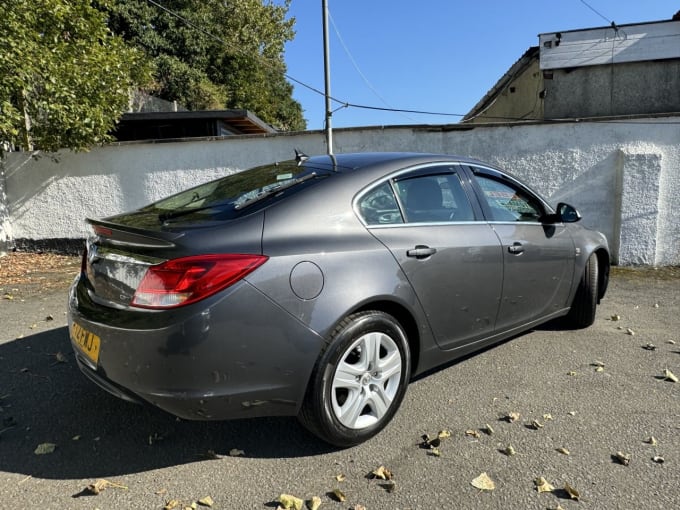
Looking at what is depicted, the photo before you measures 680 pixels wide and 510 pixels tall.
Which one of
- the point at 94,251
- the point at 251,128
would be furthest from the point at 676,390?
the point at 251,128

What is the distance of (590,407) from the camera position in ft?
9.79

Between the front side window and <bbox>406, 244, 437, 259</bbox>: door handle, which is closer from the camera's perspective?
<bbox>406, 244, 437, 259</bbox>: door handle

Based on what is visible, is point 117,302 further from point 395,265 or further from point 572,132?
point 572,132

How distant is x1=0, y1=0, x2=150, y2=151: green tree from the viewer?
6.37 m

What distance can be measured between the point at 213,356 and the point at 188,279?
0.35 m

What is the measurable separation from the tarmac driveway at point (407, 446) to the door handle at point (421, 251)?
969 mm

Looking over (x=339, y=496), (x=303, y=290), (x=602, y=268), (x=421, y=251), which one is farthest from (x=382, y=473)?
(x=602, y=268)

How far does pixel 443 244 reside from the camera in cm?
286

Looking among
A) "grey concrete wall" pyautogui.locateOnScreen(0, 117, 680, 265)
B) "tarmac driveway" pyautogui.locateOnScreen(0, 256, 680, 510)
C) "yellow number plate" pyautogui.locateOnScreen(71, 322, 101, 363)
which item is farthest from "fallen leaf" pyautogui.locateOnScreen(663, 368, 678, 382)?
"grey concrete wall" pyautogui.locateOnScreen(0, 117, 680, 265)

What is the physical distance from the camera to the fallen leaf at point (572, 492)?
7.09 feet

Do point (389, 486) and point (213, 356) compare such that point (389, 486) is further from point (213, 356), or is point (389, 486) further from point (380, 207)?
point (380, 207)

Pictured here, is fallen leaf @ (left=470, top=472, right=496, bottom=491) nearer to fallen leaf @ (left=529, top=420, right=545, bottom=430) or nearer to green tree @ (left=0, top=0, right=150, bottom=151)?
fallen leaf @ (left=529, top=420, right=545, bottom=430)

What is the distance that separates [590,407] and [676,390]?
2.43 feet

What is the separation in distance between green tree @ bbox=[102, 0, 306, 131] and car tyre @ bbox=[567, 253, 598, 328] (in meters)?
15.8
